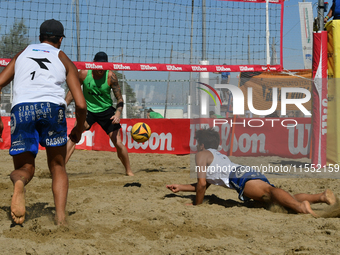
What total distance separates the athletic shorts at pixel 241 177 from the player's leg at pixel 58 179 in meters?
1.56

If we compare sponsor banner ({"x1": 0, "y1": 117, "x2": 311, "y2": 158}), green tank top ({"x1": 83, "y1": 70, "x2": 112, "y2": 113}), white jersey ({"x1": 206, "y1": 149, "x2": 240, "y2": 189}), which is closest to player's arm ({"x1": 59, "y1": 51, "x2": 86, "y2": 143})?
white jersey ({"x1": 206, "y1": 149, "x2": 240, "y2": 189})

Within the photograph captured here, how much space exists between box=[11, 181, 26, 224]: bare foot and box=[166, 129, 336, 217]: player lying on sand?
1553 millimetres

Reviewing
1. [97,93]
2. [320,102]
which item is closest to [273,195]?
[97,93]

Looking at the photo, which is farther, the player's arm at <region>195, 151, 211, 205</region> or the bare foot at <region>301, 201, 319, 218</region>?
the player's arm at <region>195, 151, 211, 205</region>

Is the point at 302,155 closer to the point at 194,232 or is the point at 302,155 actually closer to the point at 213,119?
the point at 213,119

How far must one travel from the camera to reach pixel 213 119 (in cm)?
764

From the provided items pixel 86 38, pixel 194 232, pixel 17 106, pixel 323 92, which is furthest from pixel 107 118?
pixel 323 92

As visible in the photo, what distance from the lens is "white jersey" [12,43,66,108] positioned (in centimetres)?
245

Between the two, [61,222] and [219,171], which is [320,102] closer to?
[219,171]

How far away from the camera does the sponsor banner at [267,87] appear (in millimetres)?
7809

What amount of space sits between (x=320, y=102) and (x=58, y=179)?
4.82 m

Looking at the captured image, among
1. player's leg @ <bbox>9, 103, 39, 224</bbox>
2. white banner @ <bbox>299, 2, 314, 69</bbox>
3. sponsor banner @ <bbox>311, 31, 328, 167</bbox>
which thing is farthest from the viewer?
white banner @ <bbox>299, 2, 314, 69</bbox>

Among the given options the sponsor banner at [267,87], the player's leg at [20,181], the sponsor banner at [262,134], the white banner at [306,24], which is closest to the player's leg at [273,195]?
the player's leg at [20,181]

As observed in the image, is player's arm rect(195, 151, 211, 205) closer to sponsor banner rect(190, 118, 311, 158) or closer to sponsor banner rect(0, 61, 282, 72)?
sponsor banner rect(0, 61, 282, 72)
